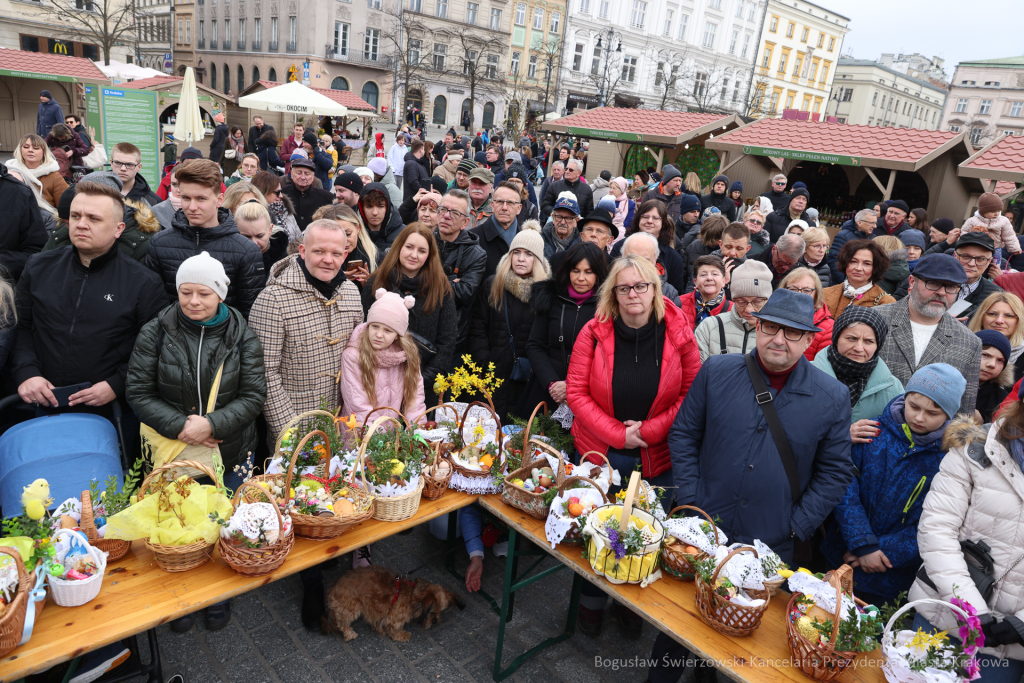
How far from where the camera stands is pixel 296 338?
3557 millimetres

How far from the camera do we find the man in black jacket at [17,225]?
427cm

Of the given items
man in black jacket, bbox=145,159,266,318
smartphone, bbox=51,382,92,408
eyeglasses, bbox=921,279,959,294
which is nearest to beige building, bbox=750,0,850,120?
eyeglasses, bbox=921,279,959,294

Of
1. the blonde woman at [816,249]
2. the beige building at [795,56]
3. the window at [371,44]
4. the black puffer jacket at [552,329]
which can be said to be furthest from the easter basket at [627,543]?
the beige building at [795,56]

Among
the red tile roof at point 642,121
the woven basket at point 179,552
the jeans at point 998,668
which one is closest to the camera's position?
the woven basket at point 179,552

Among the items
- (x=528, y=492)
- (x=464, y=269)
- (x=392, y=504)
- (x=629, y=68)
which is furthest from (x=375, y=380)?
(x=629, y=68)

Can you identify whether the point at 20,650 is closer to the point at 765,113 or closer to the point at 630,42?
the point at 630,42

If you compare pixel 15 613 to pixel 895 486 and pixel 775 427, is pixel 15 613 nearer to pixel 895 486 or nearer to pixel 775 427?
pixel 775 427

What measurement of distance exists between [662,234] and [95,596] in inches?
216

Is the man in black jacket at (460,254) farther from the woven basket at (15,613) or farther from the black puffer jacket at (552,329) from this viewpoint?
the woven basket at (15,613)

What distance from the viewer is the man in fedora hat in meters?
2.79

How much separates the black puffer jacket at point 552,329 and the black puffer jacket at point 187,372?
5.83 ft

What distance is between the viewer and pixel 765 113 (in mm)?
55688

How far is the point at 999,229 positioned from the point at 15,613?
975cm

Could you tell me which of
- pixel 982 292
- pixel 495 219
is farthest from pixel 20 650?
pixel 982 292
